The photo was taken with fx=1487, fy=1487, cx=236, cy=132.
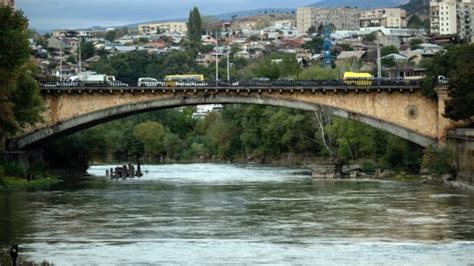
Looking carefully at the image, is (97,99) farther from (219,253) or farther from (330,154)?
(219,253)

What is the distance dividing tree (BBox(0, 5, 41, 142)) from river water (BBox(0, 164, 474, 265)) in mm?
5116

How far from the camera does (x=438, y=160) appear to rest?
91.0 m

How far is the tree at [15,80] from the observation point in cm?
8088

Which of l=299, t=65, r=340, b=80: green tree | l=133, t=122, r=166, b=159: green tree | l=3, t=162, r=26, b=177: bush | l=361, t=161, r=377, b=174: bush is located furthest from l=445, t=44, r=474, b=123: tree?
l=133, t=122, r=166, b=159: green tree

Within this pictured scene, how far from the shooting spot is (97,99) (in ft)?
334

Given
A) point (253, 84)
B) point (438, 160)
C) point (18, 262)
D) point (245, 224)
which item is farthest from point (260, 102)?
point (18, 262)

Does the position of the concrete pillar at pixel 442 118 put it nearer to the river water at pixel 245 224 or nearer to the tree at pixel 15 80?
the river water at pixel 245 224

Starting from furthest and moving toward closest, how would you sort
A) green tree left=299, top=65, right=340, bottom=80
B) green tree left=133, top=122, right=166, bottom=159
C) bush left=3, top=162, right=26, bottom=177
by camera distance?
1. green tree left=133, top=122, right=166, bottom=159
2. green tree left=299, top=65, right=340, bottom=80
3. bush left=3, top=162, right=26, bottom=177

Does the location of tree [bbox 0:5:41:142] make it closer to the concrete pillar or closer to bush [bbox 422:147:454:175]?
bush [bbox 422:147:454:175]

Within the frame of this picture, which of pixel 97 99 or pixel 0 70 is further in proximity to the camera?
pixel 97 99

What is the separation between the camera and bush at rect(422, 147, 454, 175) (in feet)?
296

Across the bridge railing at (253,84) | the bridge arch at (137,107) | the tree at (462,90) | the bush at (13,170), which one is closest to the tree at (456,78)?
the tree at (462,90)

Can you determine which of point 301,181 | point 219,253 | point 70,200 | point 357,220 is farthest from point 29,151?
point 219,253

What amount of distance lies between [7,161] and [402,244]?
46.5 meters
